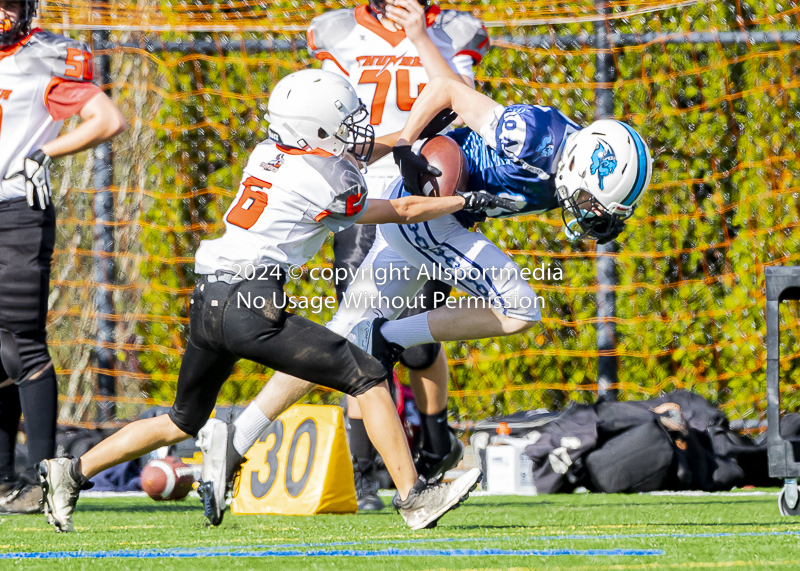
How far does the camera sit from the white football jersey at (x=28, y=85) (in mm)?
4277

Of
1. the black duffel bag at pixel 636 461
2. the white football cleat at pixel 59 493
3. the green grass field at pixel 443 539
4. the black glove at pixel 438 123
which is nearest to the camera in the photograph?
the green grass field at pixel 443 539

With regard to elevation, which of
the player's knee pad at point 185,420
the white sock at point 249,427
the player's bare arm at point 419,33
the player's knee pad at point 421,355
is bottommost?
the white sock at point 249,427

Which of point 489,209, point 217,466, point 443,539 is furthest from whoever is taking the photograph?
point 489,209

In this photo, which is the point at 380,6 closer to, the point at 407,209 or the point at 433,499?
the point at 407,209

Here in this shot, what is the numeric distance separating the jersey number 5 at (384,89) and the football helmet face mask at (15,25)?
1.24m

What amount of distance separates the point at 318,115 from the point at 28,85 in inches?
53.0

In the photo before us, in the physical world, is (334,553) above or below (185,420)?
below

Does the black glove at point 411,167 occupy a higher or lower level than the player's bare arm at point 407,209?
higher

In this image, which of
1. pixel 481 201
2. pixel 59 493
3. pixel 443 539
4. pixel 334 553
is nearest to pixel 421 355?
pixel 481 201

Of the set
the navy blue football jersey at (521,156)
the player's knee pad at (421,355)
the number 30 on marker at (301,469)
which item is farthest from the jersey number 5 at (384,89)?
the number 30 on marker at (301,469)

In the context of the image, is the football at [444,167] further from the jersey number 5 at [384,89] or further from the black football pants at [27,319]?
the black football pants at [27,319]

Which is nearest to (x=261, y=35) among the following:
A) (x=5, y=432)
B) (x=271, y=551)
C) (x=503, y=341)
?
(x=503, y=341)

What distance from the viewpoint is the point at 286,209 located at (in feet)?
11.3

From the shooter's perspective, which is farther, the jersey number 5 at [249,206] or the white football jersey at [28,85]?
the white football jersey at [28,85]
